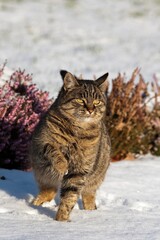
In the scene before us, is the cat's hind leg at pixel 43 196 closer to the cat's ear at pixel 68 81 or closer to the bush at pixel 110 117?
the cat's ear at pixel 68 81

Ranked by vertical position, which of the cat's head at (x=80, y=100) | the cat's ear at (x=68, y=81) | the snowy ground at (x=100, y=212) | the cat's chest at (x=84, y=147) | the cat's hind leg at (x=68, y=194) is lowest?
the snowy ground at (x=100, y=212)

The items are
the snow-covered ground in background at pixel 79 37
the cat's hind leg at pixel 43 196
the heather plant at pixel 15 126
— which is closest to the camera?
the cat's hind leg at pixel 43 196

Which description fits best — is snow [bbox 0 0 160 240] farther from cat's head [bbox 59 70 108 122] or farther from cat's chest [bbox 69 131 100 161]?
cat's head [bbox 59 70 108 122]

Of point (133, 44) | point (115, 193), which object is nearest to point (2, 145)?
point (115, 193)

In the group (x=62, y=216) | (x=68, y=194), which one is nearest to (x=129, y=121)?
(x=68, y=194)

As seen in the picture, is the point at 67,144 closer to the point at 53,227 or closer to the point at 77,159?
the point at 77,159

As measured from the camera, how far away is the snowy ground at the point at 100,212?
15.8ft

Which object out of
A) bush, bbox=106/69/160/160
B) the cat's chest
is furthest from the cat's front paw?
bush, bbox=106/69/160/160

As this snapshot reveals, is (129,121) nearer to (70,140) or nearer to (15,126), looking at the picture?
(15,126)

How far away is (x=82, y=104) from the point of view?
552 centimetres

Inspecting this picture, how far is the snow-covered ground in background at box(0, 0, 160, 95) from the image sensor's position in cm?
1441

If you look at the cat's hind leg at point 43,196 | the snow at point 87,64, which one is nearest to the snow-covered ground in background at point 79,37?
the snow at point 87,64

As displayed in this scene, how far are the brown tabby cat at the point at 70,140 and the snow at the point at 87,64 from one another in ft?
0.97

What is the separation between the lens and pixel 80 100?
18.1ft
